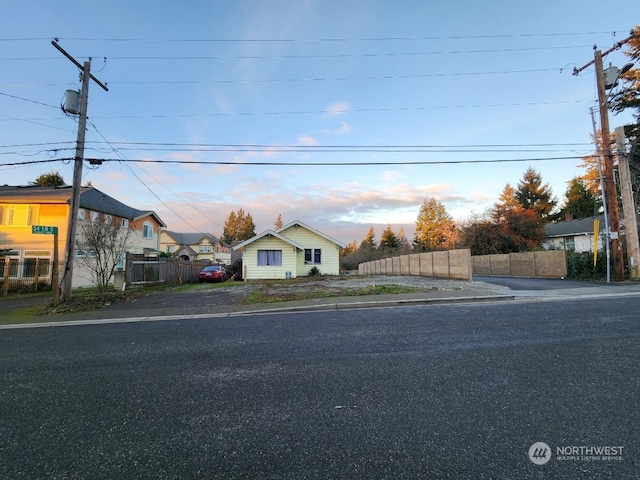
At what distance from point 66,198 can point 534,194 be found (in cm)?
6168

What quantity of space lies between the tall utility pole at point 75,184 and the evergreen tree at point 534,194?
58691 millimetres

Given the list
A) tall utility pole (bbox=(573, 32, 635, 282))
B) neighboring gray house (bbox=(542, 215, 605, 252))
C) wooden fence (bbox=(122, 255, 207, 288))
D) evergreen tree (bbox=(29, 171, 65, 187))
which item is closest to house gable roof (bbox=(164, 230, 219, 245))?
evergreen tree (bbox=(29, 171, 65, 187))

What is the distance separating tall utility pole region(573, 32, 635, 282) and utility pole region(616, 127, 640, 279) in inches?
23.8

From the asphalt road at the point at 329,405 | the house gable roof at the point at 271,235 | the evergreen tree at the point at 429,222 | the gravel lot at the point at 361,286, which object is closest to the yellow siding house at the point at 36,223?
the house gable roof at the point at 271,235

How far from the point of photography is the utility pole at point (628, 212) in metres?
16.8

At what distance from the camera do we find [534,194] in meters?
54.2

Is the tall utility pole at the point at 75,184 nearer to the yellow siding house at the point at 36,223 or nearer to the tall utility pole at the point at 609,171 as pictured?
the yellow siding house at the point at 36,223

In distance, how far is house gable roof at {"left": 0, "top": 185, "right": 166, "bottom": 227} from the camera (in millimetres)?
22356

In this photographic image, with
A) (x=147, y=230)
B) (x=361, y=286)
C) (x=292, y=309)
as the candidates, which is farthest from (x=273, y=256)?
(x=292, y=309)

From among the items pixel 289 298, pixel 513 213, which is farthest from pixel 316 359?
pixel 513 213

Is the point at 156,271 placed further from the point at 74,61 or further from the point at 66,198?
the point at 74,61

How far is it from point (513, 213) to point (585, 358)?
112 feet

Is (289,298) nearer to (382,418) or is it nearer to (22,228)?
(382,418)

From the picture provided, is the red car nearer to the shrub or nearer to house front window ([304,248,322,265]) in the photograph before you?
house front window ([304,248,322,265])
